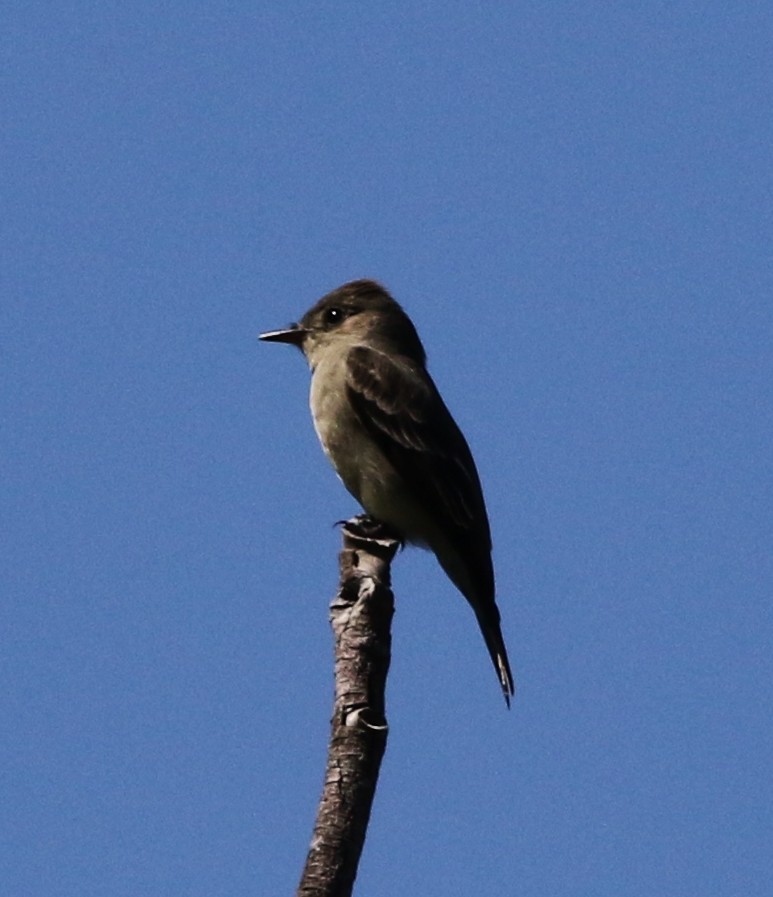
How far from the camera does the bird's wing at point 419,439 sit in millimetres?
10602

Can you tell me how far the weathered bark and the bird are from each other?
3.07 m

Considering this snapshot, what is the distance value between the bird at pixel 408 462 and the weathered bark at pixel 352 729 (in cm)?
Result: 307

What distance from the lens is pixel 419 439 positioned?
10797mm

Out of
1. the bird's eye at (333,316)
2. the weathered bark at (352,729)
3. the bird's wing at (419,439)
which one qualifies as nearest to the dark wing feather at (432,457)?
the bird's wing at (419,439)

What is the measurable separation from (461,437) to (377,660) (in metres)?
4.69

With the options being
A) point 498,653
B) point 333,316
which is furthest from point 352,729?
point 333,316

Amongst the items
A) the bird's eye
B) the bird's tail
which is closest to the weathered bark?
the bird's tail

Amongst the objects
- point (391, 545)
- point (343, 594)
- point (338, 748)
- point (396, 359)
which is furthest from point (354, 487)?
point (338, 748)

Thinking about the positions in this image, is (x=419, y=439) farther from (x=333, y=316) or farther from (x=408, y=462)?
(x=333, y=316)

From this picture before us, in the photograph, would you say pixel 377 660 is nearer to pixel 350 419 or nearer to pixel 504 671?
pixel 504 671

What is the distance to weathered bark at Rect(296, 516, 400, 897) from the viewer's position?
5844 millimetres

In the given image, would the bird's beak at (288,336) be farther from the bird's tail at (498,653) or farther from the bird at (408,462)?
the bird's tail at (498,653)

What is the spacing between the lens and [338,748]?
20.6ft

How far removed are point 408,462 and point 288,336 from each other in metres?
1.64
